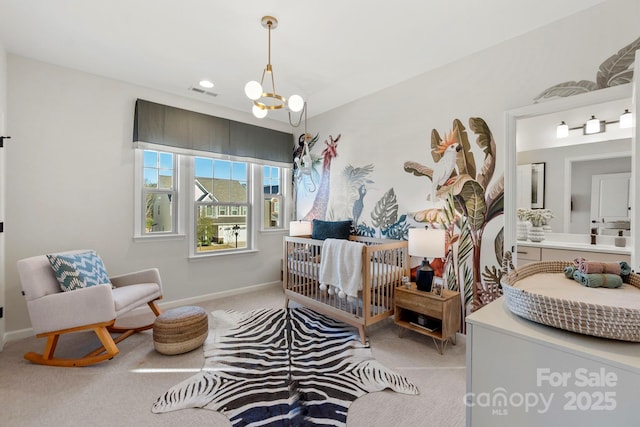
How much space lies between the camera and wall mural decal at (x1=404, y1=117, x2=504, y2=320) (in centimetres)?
241

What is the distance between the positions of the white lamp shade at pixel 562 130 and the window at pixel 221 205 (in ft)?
12.2

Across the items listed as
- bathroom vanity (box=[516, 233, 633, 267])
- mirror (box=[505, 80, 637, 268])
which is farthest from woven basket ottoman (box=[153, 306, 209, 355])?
bathroom vanity (box=[516, 233, 633, 267])

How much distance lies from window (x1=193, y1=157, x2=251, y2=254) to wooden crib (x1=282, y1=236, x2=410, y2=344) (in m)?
1.06

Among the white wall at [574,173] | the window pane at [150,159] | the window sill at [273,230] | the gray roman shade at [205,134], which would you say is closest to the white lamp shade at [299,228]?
the window sill at [273,230]

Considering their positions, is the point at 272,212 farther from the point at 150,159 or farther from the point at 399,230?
the point at 399,230

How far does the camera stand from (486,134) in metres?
2.45

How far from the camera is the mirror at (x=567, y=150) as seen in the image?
2088mm

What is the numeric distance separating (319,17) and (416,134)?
4.89 feet

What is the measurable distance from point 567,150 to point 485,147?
3.22 feet

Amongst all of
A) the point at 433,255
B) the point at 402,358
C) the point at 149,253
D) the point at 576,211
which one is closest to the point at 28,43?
the point at 149,253

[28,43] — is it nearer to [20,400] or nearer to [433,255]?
[20,400]

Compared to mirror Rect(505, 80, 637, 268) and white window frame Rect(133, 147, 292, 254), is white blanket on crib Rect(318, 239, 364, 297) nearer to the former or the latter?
mirror Rect(505, 80, 637, 268)

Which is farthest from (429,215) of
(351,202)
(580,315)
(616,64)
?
(580,315)

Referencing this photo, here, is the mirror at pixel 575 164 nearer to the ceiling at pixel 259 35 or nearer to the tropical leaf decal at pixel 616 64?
the tropical leaf decal at pixel 616 64
